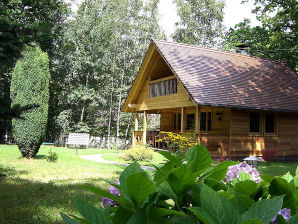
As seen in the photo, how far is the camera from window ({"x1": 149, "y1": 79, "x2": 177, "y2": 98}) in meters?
16.5

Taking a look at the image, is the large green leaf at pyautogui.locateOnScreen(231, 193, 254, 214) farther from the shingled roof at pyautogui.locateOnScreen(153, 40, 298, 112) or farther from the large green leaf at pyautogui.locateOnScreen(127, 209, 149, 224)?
the shingled roof at pyautogui.locateOnScreen(153, 40, 298, 112)

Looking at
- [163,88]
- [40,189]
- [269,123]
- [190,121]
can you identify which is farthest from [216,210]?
[190,121]

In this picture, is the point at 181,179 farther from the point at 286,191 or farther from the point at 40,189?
the point at 40,189

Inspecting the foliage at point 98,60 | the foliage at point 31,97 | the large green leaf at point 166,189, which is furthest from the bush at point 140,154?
the foliage at point 98,60

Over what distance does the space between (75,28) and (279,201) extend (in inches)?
1139

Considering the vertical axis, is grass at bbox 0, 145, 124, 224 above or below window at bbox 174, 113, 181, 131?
below

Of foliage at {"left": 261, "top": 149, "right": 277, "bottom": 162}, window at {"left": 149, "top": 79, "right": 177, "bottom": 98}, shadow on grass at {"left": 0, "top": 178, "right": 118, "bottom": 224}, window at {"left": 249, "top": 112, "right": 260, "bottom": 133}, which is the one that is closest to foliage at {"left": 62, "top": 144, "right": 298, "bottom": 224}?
shadow on grass at {"left": 0, "top": 178, "right": 118, "bottom": 224}

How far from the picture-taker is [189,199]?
0.91 m

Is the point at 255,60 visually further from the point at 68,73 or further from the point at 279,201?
the point at 279,201

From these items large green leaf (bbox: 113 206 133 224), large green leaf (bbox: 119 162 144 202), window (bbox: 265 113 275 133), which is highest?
window (bbox: 265 113 275 133)

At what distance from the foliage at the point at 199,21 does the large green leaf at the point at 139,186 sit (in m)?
36.7

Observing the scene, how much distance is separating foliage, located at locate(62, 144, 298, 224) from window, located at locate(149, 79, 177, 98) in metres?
15.4

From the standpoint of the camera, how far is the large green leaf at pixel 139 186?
68 cm

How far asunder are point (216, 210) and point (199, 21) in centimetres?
3953
